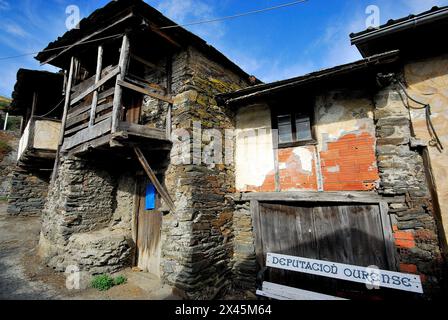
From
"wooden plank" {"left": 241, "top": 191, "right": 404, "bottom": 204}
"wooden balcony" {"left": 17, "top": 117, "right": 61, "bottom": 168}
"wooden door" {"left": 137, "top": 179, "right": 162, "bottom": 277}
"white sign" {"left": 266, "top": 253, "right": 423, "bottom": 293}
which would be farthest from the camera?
"wooden balcony" {"left": 17, "top": 117, "right": 61, "bottom": 168}

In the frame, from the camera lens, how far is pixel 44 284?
5.10m

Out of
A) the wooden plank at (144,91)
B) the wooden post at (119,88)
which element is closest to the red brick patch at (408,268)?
the wooden plank at (144,91)

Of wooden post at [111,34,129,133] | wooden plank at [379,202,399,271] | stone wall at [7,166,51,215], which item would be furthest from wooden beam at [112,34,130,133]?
stone wall at [7,166,51,215]

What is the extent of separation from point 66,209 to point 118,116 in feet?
10.1

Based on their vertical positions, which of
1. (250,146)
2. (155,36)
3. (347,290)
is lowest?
(347,290)

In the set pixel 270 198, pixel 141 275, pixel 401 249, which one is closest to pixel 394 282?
pixel 401 249

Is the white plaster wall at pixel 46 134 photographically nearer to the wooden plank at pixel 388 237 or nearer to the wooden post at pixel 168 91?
the wooden post at pixel 168 91

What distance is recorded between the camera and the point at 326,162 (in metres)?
4.69

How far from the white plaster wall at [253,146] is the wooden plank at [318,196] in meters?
0.32

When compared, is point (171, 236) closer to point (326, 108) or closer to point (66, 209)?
point (66, 209)

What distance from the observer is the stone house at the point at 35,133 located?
7988mm

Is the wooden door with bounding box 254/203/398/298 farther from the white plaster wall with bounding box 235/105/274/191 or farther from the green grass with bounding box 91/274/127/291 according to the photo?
the green grass with bounding box 91/274/127/291

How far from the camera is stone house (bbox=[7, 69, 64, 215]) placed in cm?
799

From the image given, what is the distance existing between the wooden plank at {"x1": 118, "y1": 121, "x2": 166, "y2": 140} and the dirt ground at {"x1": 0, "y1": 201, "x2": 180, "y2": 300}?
11.1 ft
